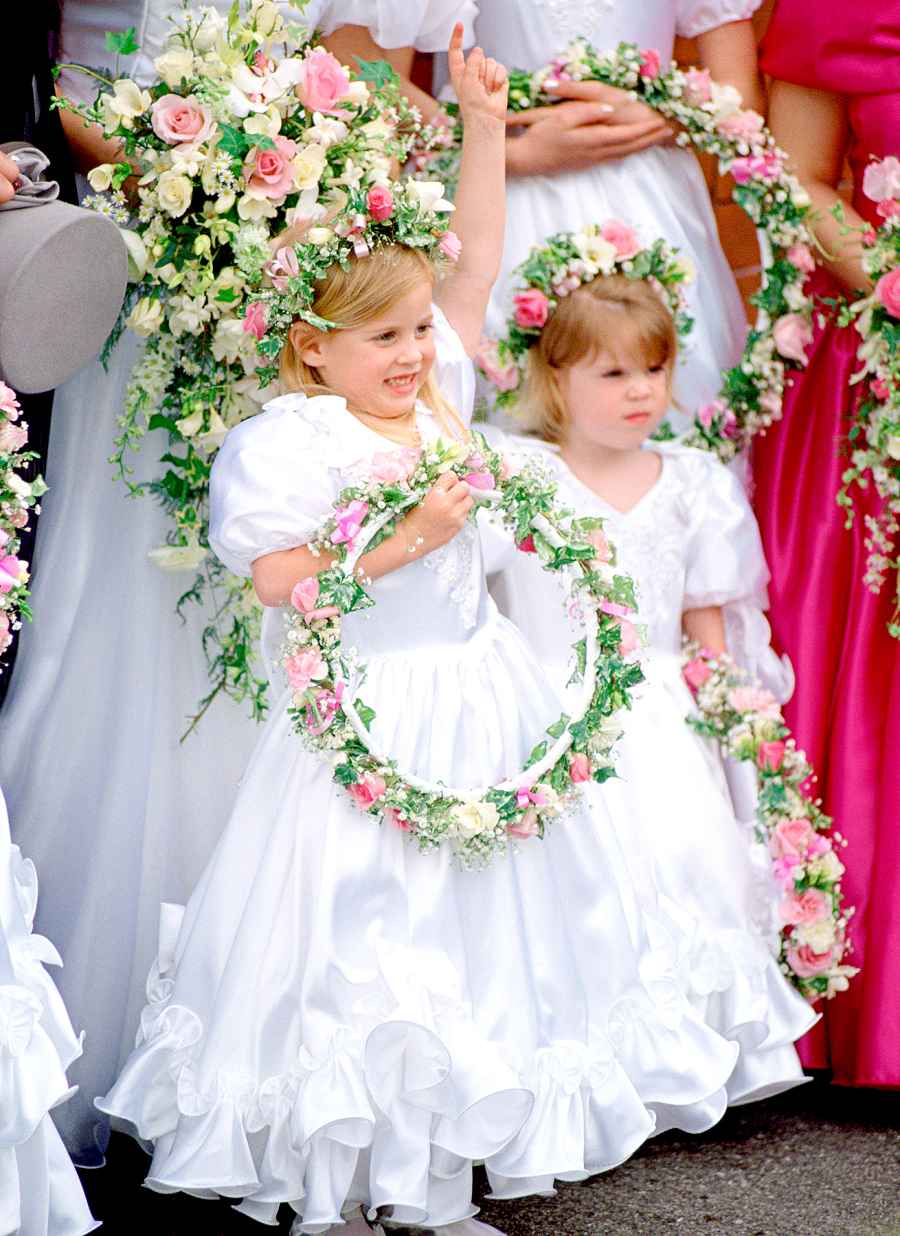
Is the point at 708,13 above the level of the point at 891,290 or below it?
above

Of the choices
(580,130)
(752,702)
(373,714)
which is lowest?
(752,702)

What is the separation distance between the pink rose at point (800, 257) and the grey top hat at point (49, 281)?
1.86 meters

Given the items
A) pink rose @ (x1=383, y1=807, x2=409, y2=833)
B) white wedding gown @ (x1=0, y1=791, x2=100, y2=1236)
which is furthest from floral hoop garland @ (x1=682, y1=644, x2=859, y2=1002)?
white wedding gown @ (x1=0, y1=791, x2=100, y2=1236)

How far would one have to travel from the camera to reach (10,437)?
9.12 ft

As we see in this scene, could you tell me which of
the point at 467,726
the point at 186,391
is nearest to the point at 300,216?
the point at 186,391

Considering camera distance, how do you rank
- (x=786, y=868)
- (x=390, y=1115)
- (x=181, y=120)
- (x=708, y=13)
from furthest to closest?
(x=708, y=13) → (x=786, y=868) → (x=181, y=120) → (x=390, y=1115)

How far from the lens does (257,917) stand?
10.3ft

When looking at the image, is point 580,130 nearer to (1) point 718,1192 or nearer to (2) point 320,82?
(2) point 320,82

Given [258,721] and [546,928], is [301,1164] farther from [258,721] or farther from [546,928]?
[258,721]

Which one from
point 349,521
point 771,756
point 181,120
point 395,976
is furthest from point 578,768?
point 181,120

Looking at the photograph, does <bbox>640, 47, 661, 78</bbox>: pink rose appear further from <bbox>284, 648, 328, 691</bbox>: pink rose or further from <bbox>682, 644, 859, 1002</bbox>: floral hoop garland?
<bbox>284, 648, 328, 691</bbox>: pink rose

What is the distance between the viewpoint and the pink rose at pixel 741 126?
166 inches

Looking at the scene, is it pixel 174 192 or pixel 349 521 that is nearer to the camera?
pixel 349 521

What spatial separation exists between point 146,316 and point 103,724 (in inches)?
37.2
